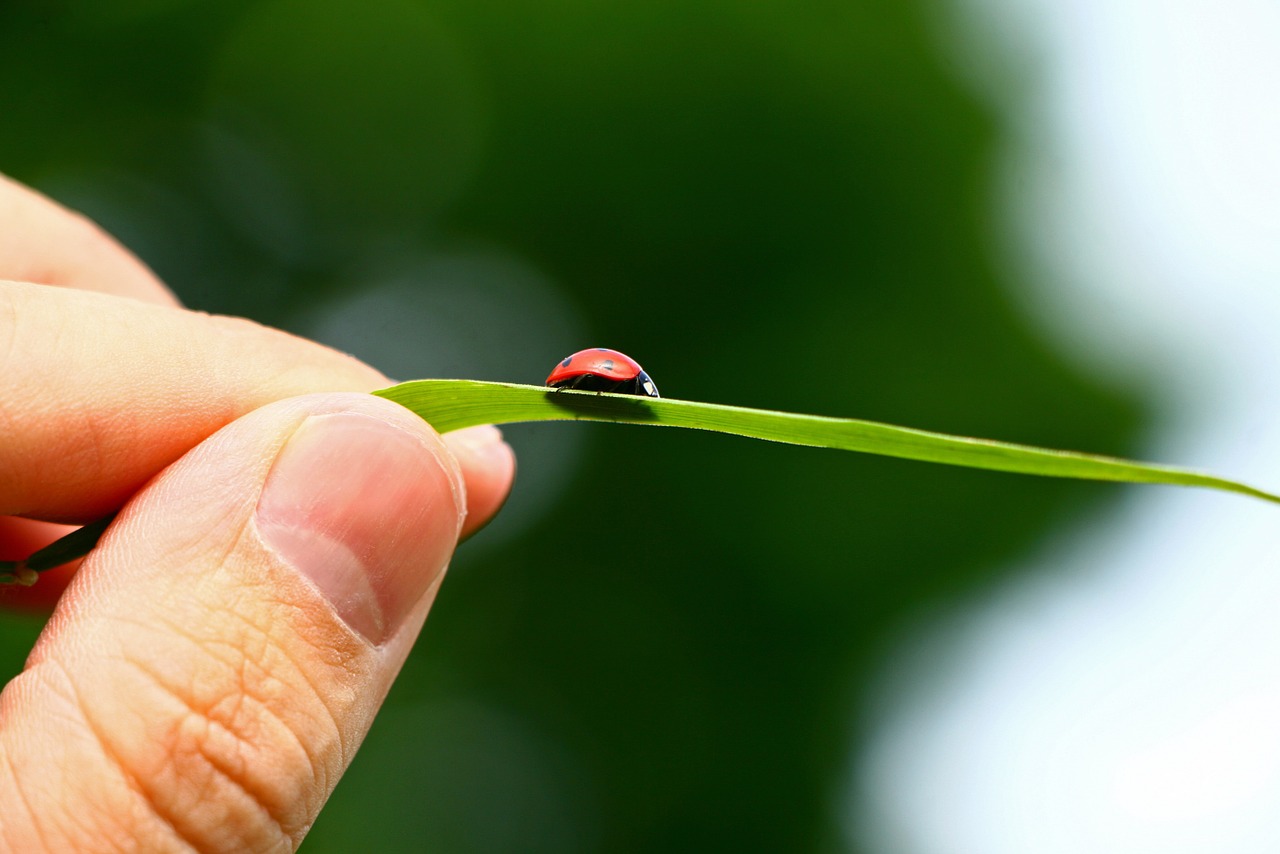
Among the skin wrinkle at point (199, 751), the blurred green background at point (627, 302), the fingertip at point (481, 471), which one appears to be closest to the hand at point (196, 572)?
the skin wrinkle at point (199, 751)

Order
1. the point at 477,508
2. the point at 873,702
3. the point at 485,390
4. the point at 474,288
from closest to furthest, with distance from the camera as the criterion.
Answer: the point at 485,390, the point at 477,508, the point at 873,702, the point at 474,288

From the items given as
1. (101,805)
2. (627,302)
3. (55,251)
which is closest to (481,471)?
(101,805)

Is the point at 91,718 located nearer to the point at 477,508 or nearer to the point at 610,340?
the point at 477,508

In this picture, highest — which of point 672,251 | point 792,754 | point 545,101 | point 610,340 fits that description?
point 545,101

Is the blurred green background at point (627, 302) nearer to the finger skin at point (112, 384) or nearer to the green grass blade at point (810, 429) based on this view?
the finger skin at point (112, 384)

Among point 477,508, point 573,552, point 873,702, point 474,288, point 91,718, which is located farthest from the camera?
point 474,288

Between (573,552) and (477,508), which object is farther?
(573,552)

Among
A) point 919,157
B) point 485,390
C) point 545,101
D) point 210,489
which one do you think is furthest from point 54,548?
point 919,157
